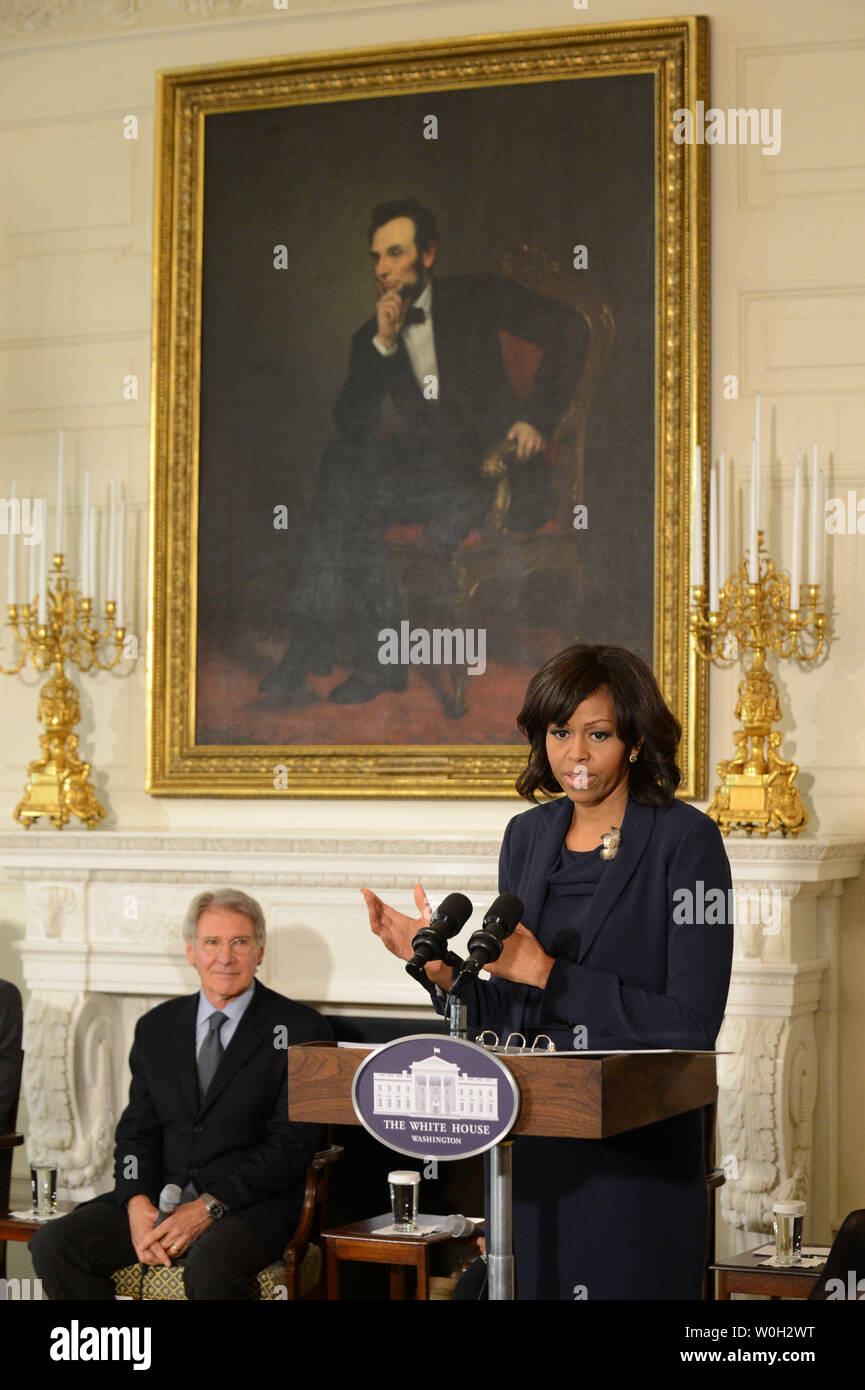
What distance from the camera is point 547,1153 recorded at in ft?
9.55

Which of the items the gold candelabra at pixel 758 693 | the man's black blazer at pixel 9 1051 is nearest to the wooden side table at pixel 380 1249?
the man's black blazer at pixel 9 1051

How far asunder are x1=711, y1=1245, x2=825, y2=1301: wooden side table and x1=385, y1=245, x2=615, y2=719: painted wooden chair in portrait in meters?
2.33

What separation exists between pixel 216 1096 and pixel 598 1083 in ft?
9.62

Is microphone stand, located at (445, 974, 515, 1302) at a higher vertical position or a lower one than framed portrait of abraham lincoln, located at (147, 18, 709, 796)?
lower

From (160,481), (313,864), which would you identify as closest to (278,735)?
(313,864)

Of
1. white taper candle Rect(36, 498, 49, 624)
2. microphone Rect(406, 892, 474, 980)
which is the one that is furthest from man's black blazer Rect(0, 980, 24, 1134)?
microphone Rect(406, 892, 474, 980)

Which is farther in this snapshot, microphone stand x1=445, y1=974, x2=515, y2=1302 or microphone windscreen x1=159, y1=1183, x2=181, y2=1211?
microphone windscreen x1=159, y1=1183, x2=181, y2=1211

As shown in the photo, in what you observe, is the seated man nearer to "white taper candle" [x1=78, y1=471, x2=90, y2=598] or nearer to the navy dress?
"white taper candle" [x1=78, y1=471, x2=90, y2=598]

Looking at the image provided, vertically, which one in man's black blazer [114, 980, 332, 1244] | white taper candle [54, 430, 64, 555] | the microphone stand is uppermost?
white taper candle [54, 430, 64, 555]

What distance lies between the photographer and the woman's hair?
2.98 metres

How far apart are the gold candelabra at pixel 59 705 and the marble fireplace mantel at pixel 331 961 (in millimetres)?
213

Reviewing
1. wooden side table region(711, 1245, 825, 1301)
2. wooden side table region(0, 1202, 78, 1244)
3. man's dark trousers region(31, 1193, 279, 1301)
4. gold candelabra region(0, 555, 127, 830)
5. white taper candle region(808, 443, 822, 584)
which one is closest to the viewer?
wooden side table region(711, 1245, 825, 1301)

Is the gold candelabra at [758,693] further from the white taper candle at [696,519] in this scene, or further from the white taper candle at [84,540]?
the white taper candle at [84,540]

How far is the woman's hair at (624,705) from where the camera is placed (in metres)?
2.98
